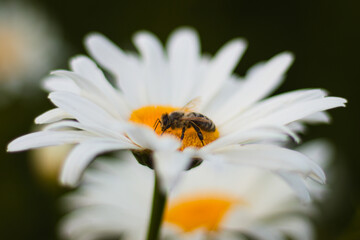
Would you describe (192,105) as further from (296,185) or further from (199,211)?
(296,185)

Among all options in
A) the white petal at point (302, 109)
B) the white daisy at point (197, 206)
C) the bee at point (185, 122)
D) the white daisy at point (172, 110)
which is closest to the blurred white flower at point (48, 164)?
the white daisy at point (197, 206)

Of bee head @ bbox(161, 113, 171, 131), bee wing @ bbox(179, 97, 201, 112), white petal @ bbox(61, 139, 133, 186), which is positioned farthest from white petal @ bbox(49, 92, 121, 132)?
bee wing @ bbox(179, 97, 201, 112)

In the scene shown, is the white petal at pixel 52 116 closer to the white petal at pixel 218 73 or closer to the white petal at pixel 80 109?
the white petal at pixel 80 109

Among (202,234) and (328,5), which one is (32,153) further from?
(328,5)

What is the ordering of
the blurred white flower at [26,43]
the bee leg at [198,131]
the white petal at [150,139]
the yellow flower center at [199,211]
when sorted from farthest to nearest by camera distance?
the blurred white flower at [26,43] < the yellow flower center at [199,211] < the bee leg at [198,131] < the white petal at [150,139]

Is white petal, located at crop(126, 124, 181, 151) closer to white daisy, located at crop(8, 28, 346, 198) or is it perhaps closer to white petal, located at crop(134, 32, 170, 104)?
white daisy, located at crop(8, 28, 346, 198)

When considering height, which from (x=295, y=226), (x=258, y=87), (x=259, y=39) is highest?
(x=259, y=39)

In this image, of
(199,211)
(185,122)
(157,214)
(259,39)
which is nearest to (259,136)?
(157,214)
